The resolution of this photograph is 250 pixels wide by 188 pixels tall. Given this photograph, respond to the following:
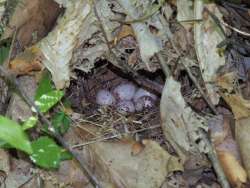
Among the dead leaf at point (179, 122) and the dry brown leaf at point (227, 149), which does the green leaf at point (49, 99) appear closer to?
the dead leaf at point (179, 122)

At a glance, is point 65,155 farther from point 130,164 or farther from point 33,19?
point 33,19

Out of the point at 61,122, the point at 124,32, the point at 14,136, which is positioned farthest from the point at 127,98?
the point at 14,136

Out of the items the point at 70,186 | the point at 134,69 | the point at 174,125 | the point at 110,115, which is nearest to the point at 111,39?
the point at 134,69

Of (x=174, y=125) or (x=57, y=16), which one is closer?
(x=174, y=125)

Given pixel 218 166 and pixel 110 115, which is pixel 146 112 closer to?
pixel 110 115

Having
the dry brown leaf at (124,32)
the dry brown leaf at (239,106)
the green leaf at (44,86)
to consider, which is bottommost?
the dry brown leaf at (239,106)

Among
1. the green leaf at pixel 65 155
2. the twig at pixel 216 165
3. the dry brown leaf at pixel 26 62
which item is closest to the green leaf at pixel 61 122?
the green leaf at pixel 65 155

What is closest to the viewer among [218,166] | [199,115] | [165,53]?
[218,166]
